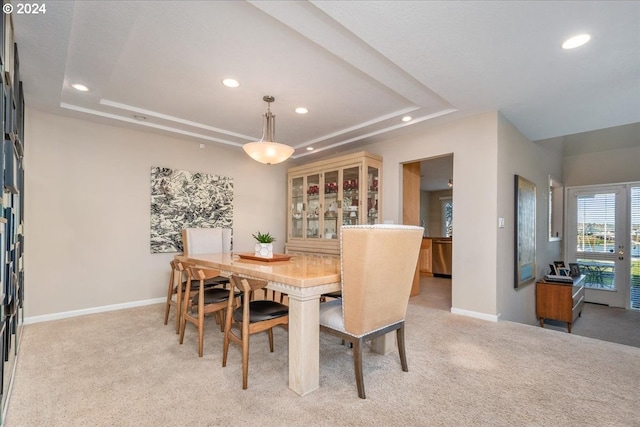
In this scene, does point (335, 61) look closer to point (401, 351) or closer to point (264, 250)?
point (264, 250)

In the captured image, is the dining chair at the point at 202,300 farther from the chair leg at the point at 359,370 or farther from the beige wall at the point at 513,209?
the beige wall at the point at 513,209

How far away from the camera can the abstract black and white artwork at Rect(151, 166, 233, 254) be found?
13.6 ft

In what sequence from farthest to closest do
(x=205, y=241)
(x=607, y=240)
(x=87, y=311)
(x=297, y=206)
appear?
(x=607, y=240), (x=297, y=206), (x=205, y=241), (x=87, y=311)

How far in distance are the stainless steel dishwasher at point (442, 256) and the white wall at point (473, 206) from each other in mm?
3575

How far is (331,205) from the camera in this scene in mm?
4770

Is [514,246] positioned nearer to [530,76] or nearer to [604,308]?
[530,76]

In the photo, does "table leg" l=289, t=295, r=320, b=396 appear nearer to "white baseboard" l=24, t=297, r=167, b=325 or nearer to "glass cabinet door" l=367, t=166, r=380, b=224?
"glass cabinet door" l=367, t=166, r=380, b=224

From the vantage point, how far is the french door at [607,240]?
17.1 feet

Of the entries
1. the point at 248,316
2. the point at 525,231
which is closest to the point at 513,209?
the point at 525,231

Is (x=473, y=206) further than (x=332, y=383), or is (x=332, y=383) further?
(x=473, y=206)

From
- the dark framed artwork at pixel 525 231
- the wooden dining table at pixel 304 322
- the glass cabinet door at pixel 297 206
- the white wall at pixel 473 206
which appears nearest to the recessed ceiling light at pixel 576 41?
the white wall at pixel 473 206

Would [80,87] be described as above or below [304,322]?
above

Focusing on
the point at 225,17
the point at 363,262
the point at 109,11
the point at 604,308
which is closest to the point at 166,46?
the point at 109,11

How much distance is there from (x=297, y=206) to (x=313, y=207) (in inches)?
16.3
